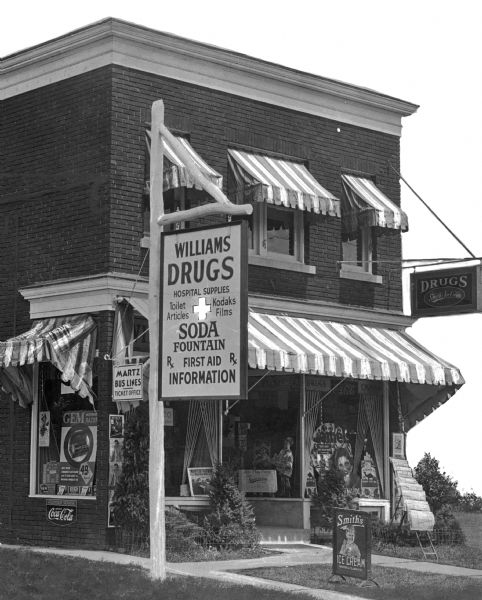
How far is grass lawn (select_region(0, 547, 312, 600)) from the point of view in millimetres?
15109

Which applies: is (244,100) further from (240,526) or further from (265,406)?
(240,526)

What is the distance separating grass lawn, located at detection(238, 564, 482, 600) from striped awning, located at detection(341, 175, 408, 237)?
7.73 m

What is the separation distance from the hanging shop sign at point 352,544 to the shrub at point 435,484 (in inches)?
255

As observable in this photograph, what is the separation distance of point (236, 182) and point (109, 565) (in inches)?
318

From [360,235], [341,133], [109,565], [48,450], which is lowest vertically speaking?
[109,565]

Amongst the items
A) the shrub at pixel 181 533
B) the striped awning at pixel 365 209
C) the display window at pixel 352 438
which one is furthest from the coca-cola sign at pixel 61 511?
the striped awning at pixel 365 209

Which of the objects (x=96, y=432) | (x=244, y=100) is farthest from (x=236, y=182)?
(x=96, y=432)

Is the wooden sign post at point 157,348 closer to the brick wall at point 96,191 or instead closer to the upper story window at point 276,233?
the brick wall at point 96,191

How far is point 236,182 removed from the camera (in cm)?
2298

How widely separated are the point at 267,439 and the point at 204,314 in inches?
323

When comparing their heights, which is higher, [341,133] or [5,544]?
[341,133]

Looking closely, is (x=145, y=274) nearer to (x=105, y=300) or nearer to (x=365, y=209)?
(x=105, y=300)

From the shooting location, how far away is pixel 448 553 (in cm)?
2139

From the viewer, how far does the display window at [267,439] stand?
23.0 metres
